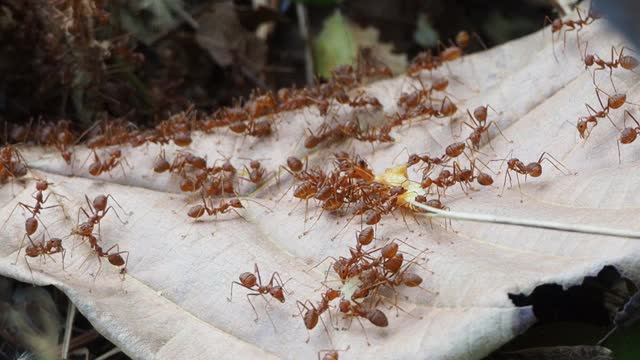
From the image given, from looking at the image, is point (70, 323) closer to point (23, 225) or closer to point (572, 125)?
point (23, 225)

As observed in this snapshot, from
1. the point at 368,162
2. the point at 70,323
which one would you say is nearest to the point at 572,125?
the point at 368,162

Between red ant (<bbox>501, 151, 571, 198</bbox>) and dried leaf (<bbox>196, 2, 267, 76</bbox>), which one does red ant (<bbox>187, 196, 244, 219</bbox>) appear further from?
dried leaf (<bbox>196, 2, 267, 76</bbox>)

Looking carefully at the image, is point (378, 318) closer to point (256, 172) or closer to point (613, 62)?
point (256, 172)

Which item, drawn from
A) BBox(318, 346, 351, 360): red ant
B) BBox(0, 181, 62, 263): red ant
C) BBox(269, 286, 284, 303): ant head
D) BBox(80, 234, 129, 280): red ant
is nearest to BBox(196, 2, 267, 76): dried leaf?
BBox(0, 181, 62, 263): red ant

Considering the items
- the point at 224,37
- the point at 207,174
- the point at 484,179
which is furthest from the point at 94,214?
the point at 224,37

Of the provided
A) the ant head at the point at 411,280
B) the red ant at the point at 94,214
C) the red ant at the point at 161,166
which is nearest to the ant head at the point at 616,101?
the ant head at the point at 411,280
